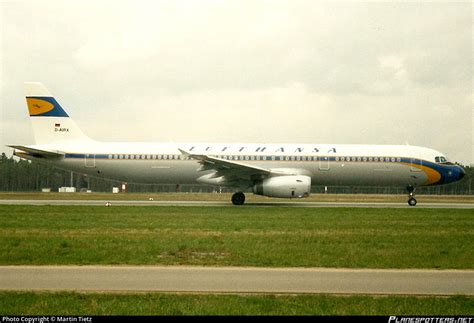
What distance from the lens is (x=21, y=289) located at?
24.2 feet

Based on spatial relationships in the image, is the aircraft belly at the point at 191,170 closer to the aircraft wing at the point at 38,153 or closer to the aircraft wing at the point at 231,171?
the aircraft wing at the point at 38,153

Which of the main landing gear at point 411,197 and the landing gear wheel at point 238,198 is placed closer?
the landing gear wheel at point 238,198

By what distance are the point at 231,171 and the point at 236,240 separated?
14.1 m

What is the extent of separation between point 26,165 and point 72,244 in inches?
A: 3691

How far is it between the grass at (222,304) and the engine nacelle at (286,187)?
1928 centimetres

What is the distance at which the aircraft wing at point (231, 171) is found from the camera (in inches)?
1026

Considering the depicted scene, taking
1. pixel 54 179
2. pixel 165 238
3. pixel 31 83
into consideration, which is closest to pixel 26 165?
pixel 54 179

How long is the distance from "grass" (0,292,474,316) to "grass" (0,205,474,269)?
2.79m

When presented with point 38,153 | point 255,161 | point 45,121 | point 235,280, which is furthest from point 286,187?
point 235,280

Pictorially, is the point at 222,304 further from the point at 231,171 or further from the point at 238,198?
the point at 238,198

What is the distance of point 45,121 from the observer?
29.7 meters

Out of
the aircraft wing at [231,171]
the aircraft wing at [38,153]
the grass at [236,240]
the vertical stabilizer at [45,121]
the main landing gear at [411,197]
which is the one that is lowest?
the grass at [236,240]
